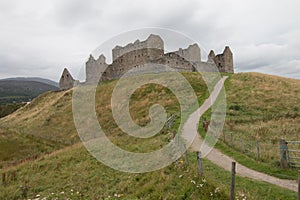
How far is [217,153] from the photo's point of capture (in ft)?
58.0

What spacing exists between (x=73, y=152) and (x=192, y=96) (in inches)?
1036

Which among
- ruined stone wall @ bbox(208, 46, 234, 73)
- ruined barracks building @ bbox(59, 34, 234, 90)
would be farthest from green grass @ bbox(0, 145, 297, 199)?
ruined stone wall @ bbox(208, 46, 234, 73)

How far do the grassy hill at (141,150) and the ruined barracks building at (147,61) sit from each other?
14.0 metres

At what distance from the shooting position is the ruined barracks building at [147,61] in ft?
233

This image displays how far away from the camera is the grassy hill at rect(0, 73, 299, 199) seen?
35.1 feet

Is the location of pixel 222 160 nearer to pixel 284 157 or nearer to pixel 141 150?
pixel 284 157

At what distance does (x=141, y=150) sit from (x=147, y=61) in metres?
56.0

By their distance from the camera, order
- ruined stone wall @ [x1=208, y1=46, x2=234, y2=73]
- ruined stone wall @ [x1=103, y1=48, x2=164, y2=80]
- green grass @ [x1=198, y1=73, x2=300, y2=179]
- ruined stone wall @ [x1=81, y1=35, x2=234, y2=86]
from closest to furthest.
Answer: green grass @ [x1=198, y1=73, x2=300, y2=179]
ruined stone wall @ [x1=81, y1=35, x2=234, y2=86]
ruined stone wall @ [x1=103, y1=48, x2=164, y2=80]
ruined stone wall @ [x1=208, y1=46, x2=234, y2=73]

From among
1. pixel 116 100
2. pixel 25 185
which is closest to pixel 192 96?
pixel 116 100

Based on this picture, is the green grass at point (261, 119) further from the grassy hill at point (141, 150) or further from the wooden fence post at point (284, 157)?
the wooden fence post at point (284, 157)

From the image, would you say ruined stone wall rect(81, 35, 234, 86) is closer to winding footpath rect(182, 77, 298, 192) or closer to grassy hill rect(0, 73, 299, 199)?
grassy hill rect(0, 73, 299, 199)

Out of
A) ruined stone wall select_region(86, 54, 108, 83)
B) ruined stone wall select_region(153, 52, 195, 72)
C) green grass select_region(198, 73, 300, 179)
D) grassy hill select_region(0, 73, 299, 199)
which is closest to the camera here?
grassy hill select_region(0, 73, 299, 199)

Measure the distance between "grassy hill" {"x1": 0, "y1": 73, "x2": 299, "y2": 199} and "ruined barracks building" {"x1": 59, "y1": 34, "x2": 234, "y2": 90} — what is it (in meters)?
Answer: 14.0

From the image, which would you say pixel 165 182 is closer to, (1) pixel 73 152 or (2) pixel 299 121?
(1) pixel 73 152
